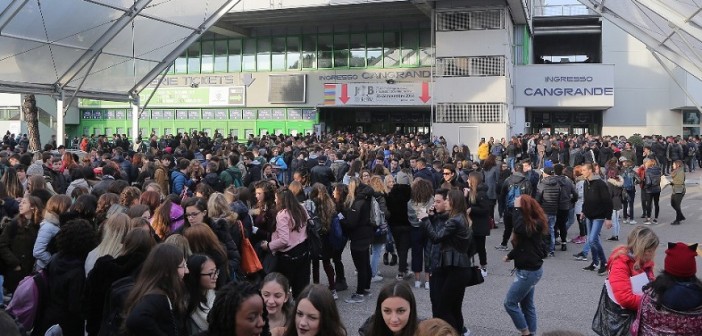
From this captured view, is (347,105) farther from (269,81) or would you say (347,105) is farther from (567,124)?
(567,124)

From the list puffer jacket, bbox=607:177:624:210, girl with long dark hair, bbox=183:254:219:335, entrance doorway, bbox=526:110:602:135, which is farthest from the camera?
entrance doorway, bbox=526:110:602:135

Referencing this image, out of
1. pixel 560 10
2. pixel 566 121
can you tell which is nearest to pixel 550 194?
pixel 566 121

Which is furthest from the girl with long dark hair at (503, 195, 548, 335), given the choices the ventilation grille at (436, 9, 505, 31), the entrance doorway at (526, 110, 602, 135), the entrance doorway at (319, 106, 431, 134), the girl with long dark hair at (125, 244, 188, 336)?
the entrance doorway at (526, 110, 602, 135)

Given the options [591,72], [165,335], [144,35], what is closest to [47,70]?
[144,35]

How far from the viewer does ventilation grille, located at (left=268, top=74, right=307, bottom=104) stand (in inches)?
1337

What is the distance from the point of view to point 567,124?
126ft

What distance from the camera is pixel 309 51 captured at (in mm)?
34406

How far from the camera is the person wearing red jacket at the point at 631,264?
14.8ft

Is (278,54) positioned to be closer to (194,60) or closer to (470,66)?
(194,60)

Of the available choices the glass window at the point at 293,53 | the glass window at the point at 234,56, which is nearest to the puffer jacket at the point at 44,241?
the glass window at the point at 293,53

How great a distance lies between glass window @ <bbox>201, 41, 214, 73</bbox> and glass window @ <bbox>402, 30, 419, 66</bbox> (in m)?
12.1

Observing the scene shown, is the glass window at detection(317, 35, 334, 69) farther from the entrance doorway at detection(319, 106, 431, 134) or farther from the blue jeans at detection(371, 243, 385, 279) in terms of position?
the blue jeans at detection(371, 243, 385, 279)

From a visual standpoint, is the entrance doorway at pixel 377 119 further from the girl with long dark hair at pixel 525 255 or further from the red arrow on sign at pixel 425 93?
the girl with long dark hair at pixel 525 255

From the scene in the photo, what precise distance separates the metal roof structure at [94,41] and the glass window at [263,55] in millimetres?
11320
